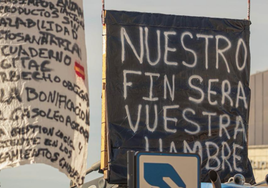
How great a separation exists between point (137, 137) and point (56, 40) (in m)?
9.47

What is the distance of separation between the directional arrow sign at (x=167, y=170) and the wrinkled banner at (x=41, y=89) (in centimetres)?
61

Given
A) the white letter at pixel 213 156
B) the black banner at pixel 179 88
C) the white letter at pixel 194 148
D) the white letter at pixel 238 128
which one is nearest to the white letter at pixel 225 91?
the black banner at pixel 179 88

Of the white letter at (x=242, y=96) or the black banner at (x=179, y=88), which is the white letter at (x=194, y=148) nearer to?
the black banner at (x=179, y=88)

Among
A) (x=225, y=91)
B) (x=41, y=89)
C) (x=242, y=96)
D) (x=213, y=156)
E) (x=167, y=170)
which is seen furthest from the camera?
(x=242, y=96)

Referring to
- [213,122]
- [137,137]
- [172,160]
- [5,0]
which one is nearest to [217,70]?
[213,122]

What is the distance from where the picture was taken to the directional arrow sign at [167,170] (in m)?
4.74

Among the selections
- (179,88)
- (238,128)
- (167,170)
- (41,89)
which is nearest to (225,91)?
(238,128)

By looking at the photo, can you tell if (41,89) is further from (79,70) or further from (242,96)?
(242,96)

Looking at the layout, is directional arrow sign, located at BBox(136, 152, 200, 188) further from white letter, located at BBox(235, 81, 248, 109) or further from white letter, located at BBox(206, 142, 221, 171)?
white letter, located at BBox(235, 81, 248, 109)

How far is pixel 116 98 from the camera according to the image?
1355 cm

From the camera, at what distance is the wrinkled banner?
13.1 ft

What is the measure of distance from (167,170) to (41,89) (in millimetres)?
1282

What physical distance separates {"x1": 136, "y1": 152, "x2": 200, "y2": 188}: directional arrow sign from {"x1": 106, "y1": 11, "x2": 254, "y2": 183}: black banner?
27.7ft

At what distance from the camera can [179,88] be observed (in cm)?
1391
